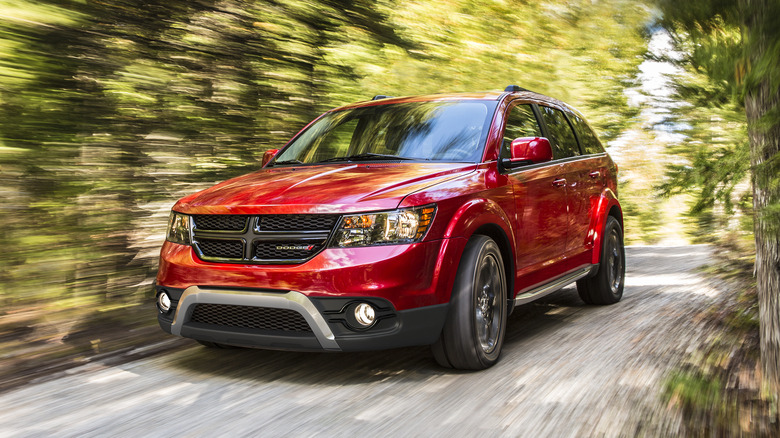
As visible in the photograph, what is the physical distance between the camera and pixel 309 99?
8141 millimetres

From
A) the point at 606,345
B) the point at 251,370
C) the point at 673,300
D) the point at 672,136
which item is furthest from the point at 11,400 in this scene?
the point at 673,300

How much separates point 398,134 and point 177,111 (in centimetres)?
227

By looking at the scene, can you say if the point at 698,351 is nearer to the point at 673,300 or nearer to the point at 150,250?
the point at 673,300

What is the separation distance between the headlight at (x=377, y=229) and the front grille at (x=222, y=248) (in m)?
0.63

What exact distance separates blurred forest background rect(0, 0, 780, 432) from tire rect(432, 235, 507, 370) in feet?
4.85

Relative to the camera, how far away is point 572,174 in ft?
21.8

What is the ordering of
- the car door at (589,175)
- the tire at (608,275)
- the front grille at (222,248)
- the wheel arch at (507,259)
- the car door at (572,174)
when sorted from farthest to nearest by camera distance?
the tire at (608,275)
the car door at (589,175)
the car door at (572,174)
the wheel arch at (507,259)
the front grille at (222,248)

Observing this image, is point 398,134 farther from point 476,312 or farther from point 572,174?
point 572,174

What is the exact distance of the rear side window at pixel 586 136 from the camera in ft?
24.2

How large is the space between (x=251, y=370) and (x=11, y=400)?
139cm

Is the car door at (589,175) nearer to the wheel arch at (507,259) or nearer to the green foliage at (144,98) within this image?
the green foliage at (144,98)

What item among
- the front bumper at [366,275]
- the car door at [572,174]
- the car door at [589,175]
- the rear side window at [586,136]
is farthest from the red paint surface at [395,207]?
the rear side window at [586,136]

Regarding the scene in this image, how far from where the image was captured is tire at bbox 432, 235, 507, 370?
4.61m

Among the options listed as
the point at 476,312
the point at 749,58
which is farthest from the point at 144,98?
the point at 749,58
